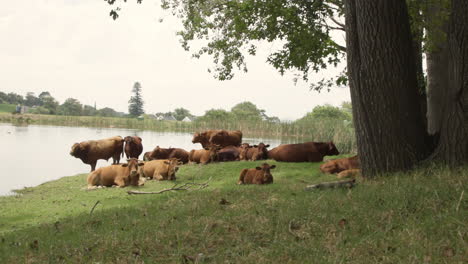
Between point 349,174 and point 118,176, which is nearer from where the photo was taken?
point 349,174

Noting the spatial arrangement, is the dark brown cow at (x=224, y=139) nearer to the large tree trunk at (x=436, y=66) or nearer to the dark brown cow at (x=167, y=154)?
the dark brown cow at (x=167, y=154)

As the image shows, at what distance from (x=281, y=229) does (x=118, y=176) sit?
7.27 m

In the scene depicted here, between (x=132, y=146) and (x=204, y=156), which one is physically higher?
(x=132, y=146)

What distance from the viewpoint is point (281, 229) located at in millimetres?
4324

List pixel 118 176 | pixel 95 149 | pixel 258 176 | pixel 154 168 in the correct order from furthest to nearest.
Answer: pixel 95 149 < pixel 154 168 < pixel 118 176 < pixel 258 176

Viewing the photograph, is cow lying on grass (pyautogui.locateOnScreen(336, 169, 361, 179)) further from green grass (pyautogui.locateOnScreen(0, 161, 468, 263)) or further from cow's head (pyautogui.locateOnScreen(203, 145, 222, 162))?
cow's head (pyautogui.locateOnScreen(203, 145, 222, 162))

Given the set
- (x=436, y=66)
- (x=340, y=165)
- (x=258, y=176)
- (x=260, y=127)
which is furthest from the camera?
(x=260, y=127)

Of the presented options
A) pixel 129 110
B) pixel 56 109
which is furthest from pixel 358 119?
pixel 129 110

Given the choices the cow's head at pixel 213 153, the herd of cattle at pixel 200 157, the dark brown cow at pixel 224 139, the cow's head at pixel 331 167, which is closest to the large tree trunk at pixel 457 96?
the herd of cattle at pixel 200 157

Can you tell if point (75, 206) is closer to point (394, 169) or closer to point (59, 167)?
point (394, 169)

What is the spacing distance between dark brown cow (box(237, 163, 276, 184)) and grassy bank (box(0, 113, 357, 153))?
1136 cm

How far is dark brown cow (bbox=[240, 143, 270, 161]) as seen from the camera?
13602 millimetres

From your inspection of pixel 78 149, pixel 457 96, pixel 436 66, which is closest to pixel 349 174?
pixel 457 96

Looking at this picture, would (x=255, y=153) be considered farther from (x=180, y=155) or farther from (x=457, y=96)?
(x=457, y=96)
